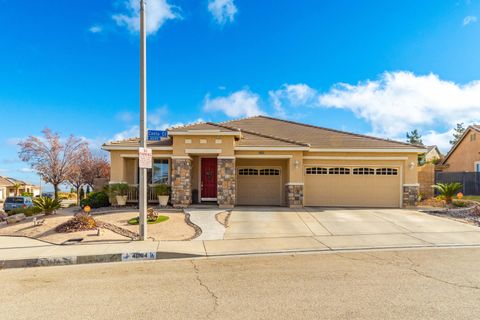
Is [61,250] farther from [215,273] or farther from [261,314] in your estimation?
[261,314]

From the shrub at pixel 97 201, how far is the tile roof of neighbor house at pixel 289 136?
2.59 meters

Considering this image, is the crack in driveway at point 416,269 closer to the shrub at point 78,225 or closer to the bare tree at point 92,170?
the shrub at point 78,225

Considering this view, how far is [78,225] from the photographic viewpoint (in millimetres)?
10836

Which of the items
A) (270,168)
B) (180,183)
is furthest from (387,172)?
(180,183)

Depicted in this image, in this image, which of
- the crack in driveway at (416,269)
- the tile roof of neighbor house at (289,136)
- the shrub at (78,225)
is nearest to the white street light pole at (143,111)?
the shrub at (78,225)

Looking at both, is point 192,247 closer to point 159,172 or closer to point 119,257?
point 119,257

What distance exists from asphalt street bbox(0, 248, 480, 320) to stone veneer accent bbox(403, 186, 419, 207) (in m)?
9.33

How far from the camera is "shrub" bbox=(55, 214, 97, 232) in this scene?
10706mm

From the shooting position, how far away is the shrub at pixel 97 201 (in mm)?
15938

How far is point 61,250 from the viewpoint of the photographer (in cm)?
855

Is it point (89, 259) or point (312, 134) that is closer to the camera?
point (89, 259)

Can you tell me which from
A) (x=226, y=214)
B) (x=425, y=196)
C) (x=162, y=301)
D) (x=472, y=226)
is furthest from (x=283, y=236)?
(x=425, y=196)

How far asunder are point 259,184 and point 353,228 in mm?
6990

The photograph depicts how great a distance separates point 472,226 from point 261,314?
11.0m
